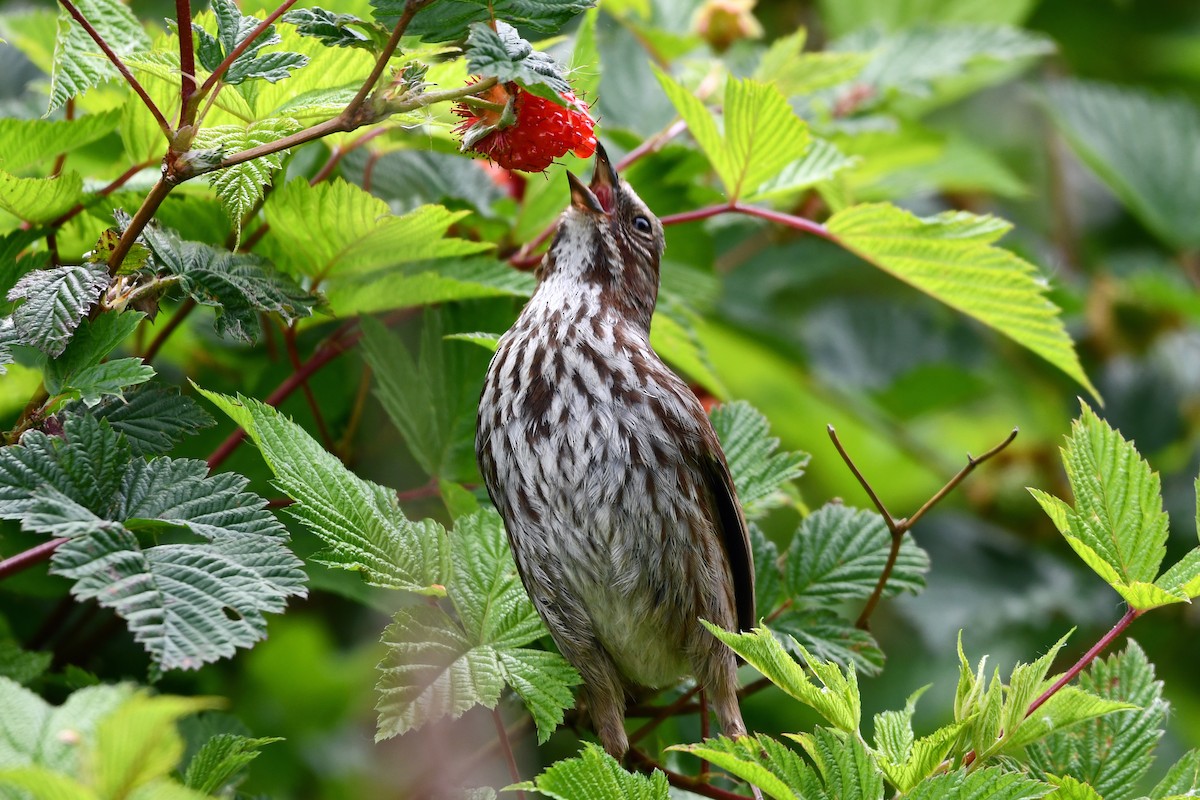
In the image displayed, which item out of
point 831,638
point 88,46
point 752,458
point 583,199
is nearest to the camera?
point 88,46

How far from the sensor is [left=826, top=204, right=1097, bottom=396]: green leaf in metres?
2.50

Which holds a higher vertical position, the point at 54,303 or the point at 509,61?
the point at 509,61

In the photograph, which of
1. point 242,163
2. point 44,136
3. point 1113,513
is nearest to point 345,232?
point 242,163

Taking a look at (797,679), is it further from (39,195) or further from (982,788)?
(39,195)

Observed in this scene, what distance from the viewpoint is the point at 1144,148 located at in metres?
4.65

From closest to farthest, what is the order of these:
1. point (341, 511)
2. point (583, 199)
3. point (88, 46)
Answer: point (341, 511) → point (88, 46) → point (583, 199)

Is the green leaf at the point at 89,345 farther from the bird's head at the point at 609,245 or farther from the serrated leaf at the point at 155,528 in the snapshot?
the bird's head at the point at 609,245

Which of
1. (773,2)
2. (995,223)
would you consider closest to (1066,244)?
(773,2)

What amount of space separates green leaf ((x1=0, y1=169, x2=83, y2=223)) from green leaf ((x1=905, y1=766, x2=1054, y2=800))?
64.4 inches

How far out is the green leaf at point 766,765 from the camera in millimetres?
1636

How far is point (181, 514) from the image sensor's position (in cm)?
172

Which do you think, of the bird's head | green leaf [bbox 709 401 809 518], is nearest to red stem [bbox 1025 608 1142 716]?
green leaf [bbox 709 401 809 518]

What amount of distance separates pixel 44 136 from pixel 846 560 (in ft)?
5.49

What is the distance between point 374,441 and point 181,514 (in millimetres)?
1264
